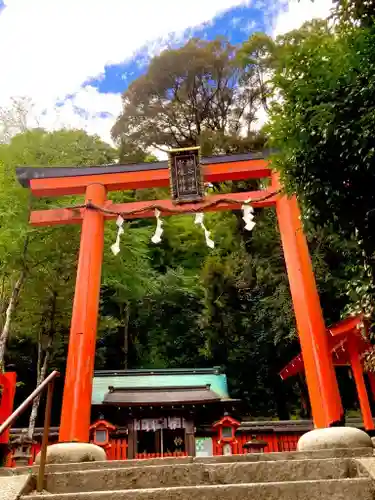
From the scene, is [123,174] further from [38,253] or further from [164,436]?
[164,436]

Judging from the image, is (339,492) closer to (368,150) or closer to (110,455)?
(368,150)

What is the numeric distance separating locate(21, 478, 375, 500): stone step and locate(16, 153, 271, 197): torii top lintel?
7231mm

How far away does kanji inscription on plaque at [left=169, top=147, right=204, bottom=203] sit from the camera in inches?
363

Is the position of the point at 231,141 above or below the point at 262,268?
above

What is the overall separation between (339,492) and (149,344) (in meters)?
18.4

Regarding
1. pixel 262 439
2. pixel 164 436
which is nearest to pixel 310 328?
pixel 262 439

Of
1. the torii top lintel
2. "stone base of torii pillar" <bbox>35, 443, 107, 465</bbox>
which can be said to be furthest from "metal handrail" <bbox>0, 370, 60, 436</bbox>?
the torii top lintel

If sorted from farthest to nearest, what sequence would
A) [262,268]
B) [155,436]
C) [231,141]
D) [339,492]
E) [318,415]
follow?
1. [231,141]
2. [262,268]
3. [155,436]
4. [318,415]
5. [339,492]

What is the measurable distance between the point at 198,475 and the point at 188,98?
19733 millimetres

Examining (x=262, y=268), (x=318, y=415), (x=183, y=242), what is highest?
(x=183, y=242)

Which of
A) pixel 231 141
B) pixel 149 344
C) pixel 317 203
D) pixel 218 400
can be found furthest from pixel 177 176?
pixel 149 344

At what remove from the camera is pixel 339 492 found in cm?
285

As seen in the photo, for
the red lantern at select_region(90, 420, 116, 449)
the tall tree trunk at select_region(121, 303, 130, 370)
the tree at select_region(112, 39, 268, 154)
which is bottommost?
the red lantern at select_region(90, 420, 116, 449)

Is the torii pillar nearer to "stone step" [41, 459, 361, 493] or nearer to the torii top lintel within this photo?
the torii top lintel
